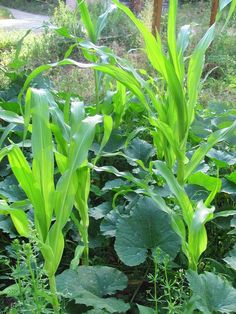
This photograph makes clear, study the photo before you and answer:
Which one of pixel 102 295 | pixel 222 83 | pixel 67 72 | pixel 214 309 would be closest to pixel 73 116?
pixel 102 295

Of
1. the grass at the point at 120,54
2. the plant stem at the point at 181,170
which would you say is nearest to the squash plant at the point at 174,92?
the plant stem at the point at 181,170

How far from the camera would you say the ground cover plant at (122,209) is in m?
1.17

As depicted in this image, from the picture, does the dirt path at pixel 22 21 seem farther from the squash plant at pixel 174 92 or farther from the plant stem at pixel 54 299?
the plant stem at pixel 54 299

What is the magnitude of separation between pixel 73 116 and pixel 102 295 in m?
0.50

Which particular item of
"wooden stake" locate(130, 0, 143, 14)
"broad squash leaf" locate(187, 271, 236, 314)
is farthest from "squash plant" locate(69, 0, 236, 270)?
"wooden stake" locate(130, 0, 143, 14)

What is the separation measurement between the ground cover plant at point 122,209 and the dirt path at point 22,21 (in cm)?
701

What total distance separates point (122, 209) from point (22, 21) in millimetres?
9596

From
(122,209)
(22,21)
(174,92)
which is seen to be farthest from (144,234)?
(22,21)

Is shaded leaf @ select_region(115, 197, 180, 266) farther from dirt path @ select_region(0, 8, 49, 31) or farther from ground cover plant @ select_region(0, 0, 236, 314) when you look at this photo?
dirt path @ select_region(0, 8, 49, 31)

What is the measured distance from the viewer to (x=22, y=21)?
1045cm

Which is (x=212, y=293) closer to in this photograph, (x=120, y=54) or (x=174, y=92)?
(x=174, y=92)

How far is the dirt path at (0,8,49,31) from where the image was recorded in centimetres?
907

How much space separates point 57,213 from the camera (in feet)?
3.86

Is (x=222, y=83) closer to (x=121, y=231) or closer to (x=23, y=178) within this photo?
(x=121, y=231)
